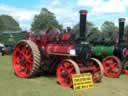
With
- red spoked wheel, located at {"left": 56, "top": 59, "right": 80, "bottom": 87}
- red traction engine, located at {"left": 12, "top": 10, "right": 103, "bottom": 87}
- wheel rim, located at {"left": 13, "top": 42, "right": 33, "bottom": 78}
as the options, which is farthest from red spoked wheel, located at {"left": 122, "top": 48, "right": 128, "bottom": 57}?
wheel rim, located at {"left": 13, "top": 42, "right": 33, "bottom": 78}

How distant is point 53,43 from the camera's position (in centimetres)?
1052

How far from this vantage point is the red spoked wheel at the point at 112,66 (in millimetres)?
12094

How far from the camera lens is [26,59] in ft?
34.2

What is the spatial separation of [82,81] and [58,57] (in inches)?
63.3

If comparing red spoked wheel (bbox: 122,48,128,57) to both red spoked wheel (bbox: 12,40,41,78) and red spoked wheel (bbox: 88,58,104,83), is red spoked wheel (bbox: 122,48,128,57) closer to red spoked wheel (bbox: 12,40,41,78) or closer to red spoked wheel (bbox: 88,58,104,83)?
red spoked wheel (bbox: 88,58,104,83)

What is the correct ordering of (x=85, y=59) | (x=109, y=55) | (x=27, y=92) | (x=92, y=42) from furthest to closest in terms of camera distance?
(x=92, y=42)
(x=109, y=55)
(x=85, y=59)
(x=27, y=92)

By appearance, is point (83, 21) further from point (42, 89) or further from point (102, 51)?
point (102, 51)

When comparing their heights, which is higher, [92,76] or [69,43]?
[69,43]

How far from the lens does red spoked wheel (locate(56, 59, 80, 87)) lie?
29.4 ft

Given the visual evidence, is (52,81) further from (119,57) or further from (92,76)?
(119,57)

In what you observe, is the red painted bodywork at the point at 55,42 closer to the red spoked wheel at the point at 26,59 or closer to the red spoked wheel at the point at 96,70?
the red spoked wheel at the point at 26,59

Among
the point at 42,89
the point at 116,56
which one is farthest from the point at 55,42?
the point at 116,56

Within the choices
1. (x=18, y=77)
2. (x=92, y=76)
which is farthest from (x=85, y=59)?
(x=18, y=77)

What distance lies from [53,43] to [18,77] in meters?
1.63
